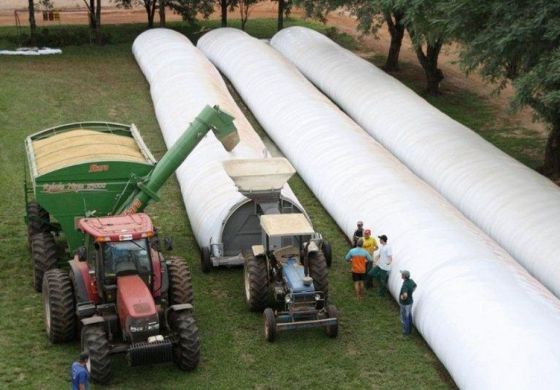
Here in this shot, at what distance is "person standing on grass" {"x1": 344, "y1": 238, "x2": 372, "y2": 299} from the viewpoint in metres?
18.4

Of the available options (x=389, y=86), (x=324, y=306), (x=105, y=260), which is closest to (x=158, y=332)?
(x=105, y=260)

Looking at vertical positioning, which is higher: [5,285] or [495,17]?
[495,17]

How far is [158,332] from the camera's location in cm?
1459

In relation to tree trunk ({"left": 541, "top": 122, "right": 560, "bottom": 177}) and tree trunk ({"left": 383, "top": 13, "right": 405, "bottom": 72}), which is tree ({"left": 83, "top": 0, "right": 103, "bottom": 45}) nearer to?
tree trunk ({"left": 383, "top": 13, "right": 405, "bottom": 72})

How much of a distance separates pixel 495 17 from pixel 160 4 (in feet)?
86.1

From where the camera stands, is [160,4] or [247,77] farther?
[160,4]

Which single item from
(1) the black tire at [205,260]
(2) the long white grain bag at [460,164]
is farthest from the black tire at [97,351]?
(2) the long white grain bag at [460,164]

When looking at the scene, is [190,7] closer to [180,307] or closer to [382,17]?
[382,17]

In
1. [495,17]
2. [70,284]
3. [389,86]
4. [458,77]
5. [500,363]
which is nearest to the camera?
[500,363]

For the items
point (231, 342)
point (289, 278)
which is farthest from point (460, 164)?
point (231, 342)

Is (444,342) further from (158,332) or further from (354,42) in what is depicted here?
(354,42)

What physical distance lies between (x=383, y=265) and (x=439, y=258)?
55.3 inches

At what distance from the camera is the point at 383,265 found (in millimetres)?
18484

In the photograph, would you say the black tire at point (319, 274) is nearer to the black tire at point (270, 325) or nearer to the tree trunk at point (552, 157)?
the black tire at point (270, 325)
